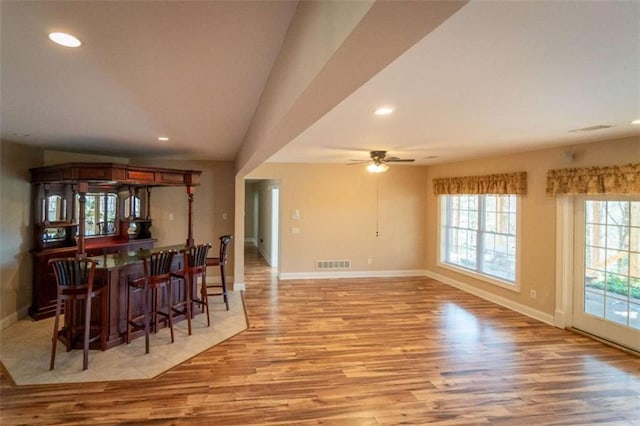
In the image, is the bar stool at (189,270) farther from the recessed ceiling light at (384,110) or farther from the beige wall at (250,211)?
the beige wall at (250,211)

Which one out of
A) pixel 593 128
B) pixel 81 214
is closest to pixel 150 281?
pixel 81 214

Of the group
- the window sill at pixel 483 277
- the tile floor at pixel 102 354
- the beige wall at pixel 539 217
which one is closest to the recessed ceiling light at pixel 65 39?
the tile floor at pixel 102 354

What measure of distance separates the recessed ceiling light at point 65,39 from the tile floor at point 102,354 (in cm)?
290

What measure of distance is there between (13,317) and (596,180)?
7724mm

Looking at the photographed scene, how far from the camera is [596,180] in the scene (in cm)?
438

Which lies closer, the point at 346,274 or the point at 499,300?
the point at 499,300

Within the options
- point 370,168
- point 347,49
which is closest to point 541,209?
point 370,168

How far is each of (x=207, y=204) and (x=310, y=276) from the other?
2.64 m

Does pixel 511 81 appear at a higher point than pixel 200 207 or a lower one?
higher

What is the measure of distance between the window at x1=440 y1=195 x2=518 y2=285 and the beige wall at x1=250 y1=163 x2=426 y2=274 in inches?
26.9

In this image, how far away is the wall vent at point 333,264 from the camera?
308 inches

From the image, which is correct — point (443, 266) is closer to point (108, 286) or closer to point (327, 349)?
point (327, 349)

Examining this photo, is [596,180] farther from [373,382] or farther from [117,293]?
[117,293]

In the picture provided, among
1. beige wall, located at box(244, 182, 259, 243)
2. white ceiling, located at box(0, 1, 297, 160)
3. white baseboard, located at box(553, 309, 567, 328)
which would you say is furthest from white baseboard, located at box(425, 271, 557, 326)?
beige wall, located at box(244, 182, 259, 243)
